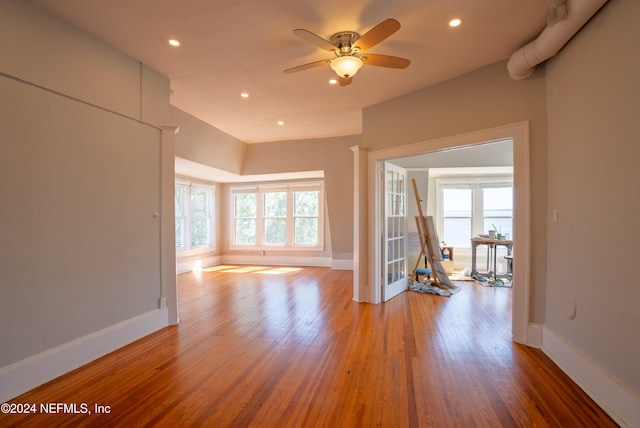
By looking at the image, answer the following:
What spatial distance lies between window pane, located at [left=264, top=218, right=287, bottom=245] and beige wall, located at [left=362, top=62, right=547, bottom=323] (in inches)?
178

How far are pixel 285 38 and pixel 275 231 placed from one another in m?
5.86

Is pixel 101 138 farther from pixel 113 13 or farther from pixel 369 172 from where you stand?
pixel 369 172

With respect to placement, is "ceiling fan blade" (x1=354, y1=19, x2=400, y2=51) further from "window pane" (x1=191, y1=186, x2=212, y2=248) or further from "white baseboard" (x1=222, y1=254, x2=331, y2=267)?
"window pane" (x1=191, y1=186, x2=212, y2=248)

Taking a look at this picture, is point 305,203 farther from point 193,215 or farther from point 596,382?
point 596,382

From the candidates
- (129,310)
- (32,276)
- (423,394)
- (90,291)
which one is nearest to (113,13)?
(32,276)

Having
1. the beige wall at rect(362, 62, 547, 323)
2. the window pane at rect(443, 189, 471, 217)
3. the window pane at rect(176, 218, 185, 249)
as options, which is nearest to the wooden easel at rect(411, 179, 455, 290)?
the beige wall at rect(362, 62, 547, 323)

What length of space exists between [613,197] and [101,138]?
13.8 ft

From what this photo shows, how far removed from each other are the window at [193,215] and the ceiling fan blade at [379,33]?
5847 mm

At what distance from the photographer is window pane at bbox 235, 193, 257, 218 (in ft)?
26.6

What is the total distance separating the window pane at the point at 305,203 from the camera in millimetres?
7660

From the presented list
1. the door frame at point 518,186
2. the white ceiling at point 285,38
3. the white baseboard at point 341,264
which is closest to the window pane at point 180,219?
the white ceiling at point 285,38

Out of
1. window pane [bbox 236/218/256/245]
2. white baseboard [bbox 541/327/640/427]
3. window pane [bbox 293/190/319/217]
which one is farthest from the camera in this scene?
window pane [bbox 236/218/256/245]

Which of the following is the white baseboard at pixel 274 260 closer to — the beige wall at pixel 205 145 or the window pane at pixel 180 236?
the window pane at pixel 180 236

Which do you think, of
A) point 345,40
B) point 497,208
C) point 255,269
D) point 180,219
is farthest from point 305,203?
point 345,40
